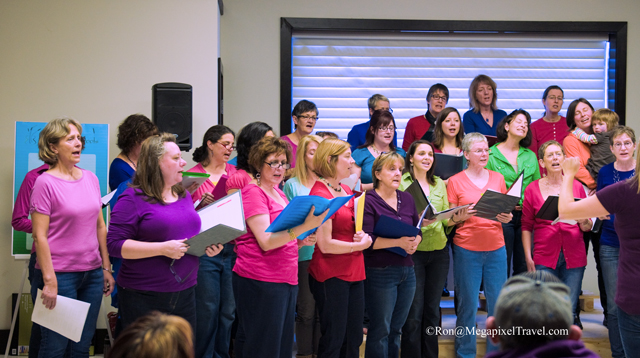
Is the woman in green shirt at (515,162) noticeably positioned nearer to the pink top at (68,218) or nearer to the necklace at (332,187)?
the necklace at (332,187)

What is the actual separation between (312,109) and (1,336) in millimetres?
2878

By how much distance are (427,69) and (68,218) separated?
13.0 ft

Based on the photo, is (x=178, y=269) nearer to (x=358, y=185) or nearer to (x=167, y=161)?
(x=167, y=161)

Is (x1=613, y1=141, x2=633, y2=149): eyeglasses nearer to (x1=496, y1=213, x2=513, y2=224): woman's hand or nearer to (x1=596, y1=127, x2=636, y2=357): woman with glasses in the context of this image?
(x1=596, y1=127, x2=636, y2=357): woman with glasses

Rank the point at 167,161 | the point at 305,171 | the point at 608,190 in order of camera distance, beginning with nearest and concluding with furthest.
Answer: the point at 608,190
the point at 167,161
the point at 305,171

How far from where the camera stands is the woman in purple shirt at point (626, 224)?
85.4 inches

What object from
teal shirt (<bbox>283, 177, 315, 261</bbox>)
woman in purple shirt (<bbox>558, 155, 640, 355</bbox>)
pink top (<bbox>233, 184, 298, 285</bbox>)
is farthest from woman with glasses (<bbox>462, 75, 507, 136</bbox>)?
pink top (<bbox>233, 184, 298, 285</bbox>)

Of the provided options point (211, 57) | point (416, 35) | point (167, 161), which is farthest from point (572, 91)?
point (167, 161)

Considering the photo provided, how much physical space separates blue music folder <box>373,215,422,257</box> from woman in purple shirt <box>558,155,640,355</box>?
850mm

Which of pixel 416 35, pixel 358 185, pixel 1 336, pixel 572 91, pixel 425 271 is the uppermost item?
pixel 416 35

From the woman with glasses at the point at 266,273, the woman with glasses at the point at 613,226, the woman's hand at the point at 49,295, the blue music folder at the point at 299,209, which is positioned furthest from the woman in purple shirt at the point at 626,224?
the woman's hand at the point at 49,295

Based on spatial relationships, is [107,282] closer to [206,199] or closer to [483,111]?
[206,199]

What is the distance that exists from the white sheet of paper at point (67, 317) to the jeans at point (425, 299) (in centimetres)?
188

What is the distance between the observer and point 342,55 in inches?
217
